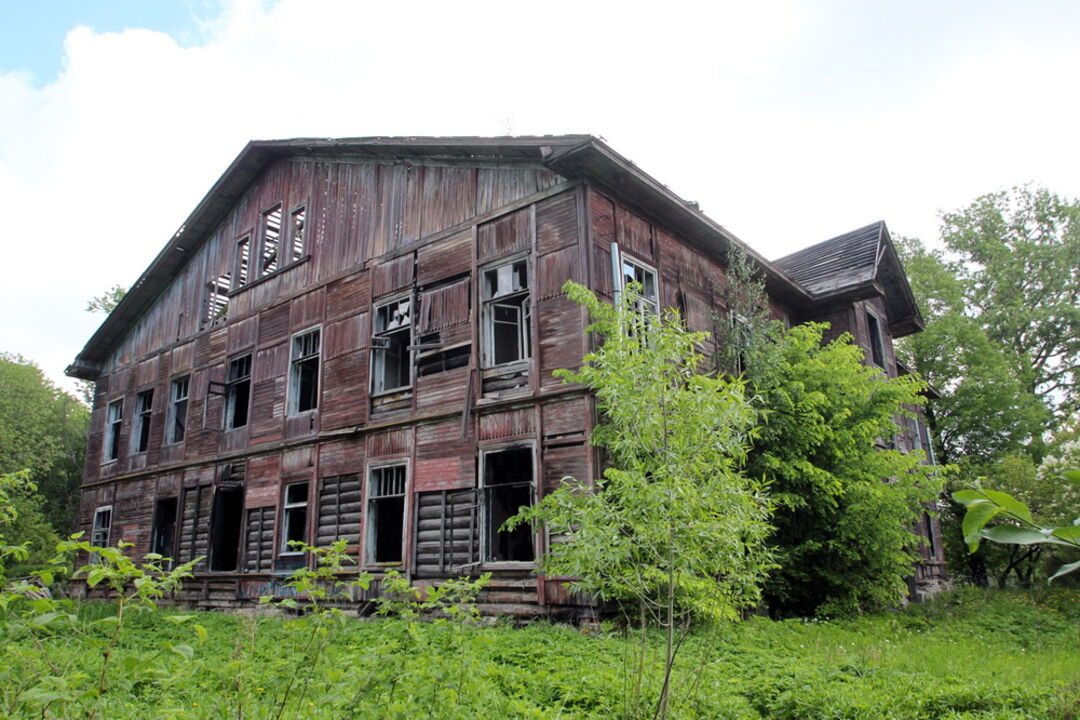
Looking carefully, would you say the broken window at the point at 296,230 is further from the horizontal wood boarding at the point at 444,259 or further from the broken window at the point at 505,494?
the broken window at the point at 505,494

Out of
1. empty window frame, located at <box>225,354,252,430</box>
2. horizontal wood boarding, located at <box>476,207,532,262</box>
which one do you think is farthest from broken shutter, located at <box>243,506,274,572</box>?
horizontal wood boarding, located at <box>476,207,532,262</box>

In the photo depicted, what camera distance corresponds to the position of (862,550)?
12.9 m

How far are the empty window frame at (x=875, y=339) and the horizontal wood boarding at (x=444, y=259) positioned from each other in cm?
1155

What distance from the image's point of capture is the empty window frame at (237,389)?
1791cm

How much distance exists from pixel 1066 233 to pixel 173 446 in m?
34.1

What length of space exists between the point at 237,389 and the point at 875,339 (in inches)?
667

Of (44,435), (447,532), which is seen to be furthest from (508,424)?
(44,435)

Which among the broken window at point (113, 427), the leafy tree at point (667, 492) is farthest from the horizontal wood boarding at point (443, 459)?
the broken window at point (113, 427)

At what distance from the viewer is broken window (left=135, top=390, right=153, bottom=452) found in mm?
21188

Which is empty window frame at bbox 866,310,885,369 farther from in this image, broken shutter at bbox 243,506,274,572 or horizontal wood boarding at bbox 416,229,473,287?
broken shutter at bbox 243,506,274,572

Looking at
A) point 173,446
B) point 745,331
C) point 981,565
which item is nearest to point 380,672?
point 745,331

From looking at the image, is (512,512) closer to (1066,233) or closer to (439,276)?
(439,276)

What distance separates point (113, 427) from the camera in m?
22.6

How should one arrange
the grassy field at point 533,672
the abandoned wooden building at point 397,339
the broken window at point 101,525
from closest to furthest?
the grassy field at point 533,672, the abandoned wooden building at point 397,339, the broken window at point 101,525
